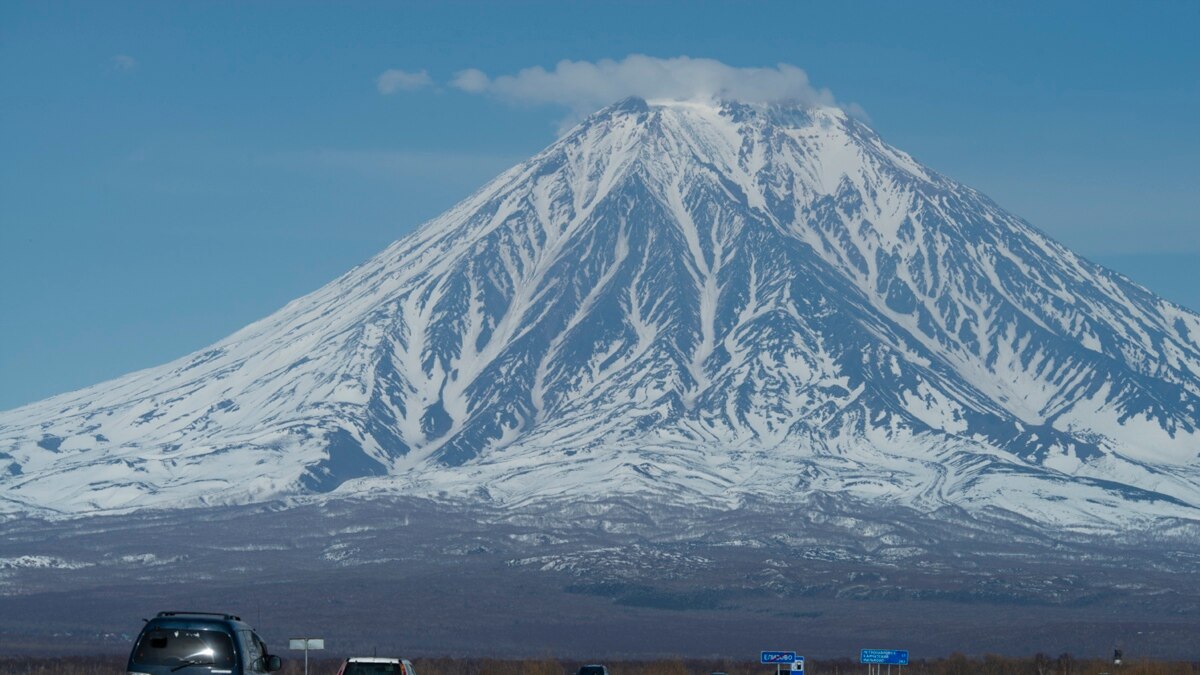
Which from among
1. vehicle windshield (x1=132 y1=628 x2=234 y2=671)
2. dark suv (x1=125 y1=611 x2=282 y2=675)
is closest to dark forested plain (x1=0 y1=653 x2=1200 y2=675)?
dark suv (x1=125 y1=611 x2=282 y2=675)

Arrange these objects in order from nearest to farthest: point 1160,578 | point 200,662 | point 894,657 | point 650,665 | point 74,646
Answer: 1. point 200,662
2. point 894,657
3. point 650,665
4. point 74,646
5. point 1160,578

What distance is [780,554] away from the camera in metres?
200

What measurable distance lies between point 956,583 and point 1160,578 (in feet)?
74.4

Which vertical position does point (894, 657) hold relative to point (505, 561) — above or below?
below

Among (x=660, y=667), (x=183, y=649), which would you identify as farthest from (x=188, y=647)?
(x=660, y=667)

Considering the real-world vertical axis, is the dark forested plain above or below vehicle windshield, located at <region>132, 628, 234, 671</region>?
above

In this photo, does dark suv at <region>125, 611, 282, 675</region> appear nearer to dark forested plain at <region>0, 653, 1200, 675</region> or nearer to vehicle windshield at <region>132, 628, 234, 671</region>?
vehicle windshield at <region>132, 628, 234, 671</region>

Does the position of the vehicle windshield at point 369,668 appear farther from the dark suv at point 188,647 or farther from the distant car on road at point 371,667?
the dark suv at point 188,647

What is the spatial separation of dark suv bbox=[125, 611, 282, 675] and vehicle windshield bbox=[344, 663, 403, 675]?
5469 mm

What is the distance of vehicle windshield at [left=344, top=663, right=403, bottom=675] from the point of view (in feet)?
130

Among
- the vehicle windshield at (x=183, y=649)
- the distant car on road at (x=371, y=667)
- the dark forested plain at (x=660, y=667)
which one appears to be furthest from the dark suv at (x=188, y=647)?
the dark forested plain at (x=660, y=667)

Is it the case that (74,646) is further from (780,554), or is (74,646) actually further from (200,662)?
(200,662)

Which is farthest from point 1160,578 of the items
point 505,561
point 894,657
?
point 894,657

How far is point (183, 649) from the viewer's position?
34094mm
